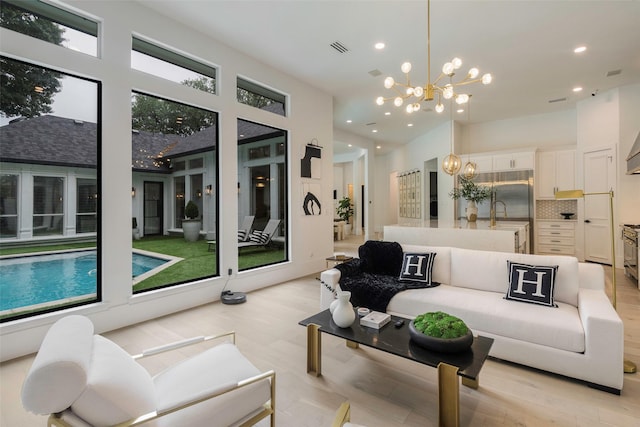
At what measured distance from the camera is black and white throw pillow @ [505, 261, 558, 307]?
279 centimetres

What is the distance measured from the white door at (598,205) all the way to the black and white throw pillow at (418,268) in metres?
5.37

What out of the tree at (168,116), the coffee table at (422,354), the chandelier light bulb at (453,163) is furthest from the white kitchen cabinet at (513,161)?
the tree at (168,116)

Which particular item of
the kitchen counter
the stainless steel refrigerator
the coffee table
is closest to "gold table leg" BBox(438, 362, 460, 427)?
the coffee table

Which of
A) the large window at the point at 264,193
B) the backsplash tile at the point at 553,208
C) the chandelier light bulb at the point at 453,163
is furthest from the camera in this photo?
the backsplash tile at the point at 553,208

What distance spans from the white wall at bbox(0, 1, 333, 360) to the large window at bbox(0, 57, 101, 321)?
12 cm

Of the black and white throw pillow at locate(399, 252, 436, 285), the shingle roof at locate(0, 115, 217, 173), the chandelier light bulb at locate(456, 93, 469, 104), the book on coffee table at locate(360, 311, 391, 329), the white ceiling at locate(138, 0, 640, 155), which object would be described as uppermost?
the white ceiling at locate(138, 0, 640, 155)

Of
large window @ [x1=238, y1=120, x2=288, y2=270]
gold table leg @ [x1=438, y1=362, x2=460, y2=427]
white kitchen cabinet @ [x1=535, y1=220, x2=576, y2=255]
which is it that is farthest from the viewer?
white kitchen cabinet @ [x1=535, y1=220, x2=576, y2=255]

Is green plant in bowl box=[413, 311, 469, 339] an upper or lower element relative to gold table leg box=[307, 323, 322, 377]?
upper

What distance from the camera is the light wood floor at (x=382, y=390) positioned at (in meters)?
1.98

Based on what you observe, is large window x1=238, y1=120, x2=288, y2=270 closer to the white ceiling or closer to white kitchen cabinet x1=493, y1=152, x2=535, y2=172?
the white ceiling

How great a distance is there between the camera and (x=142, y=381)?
140 centimetres

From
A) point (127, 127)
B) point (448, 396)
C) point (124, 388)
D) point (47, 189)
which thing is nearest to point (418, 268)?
point (448, 396)

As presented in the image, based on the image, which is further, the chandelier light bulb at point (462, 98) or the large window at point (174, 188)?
the large window at point (174, 188)

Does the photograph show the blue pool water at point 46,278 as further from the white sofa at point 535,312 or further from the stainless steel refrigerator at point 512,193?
the stainless steel refrigerator at point 512,193
